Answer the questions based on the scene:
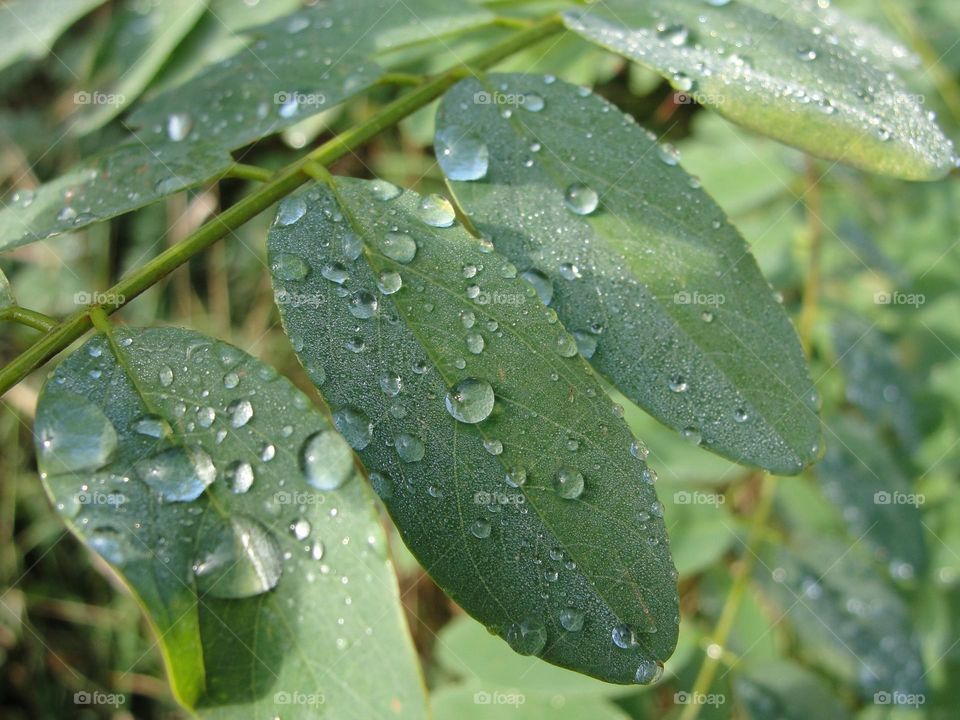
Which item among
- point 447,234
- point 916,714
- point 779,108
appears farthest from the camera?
point 916,714

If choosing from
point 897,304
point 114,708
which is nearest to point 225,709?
point 897,304

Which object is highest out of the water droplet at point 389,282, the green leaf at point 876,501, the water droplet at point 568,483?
the water droplet at point 389,282

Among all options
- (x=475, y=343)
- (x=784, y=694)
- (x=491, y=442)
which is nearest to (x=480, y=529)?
(x=491, y=442)

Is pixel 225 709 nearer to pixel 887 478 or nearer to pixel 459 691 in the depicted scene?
pixel 459 691

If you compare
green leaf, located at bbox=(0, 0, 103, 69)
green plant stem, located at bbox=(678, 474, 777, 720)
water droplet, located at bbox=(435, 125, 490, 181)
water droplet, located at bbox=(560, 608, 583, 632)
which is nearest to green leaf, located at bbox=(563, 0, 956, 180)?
water droplet, located at bbox=(435, 125, 490, 181)

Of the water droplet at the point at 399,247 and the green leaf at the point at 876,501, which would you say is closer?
the water droplet at the point at 399,247

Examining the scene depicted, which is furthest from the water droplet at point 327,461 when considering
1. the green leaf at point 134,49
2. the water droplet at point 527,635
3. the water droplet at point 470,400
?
the green leaf at point 134,49

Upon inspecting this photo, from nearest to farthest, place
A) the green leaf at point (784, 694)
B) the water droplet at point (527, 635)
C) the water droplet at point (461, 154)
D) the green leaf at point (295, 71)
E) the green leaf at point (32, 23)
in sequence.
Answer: the water droplet at point (527, 635), the water droplet at point (461, 154), the green leaf at point (295, 71), the green leaf at point (32, 23), the green leaf at point (784, 694)

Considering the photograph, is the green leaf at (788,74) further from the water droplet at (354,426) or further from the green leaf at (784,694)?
the green leaf at (784,694)
